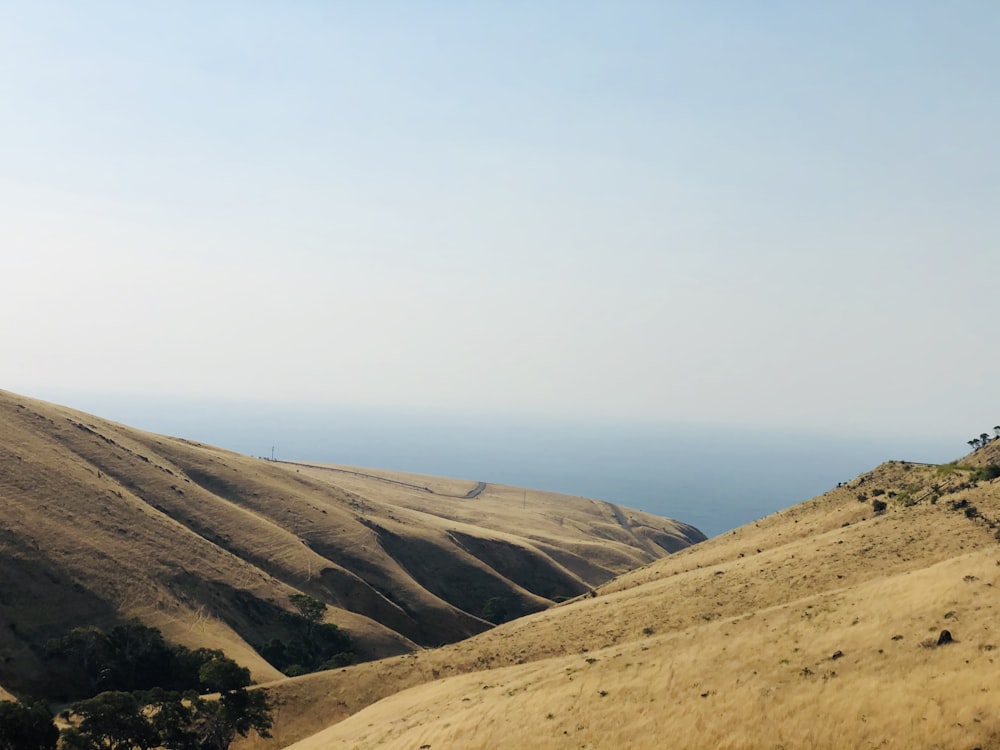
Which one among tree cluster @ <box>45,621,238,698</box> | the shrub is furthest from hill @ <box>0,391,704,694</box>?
the shrub

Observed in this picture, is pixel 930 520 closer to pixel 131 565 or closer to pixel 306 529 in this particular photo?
pixel 131 565

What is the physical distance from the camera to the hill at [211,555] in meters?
68.8

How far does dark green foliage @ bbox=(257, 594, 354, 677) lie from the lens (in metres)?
73.8

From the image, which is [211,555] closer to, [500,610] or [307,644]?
[307,644]

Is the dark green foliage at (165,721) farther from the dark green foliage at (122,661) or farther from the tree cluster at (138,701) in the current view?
the dark green foliage at (122,661)

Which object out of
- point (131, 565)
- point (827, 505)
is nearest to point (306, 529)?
point (131, 565)

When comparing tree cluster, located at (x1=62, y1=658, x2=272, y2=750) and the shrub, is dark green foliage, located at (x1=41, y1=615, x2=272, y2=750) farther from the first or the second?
the shrub

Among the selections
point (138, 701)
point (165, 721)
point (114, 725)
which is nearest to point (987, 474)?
point (165, 721)

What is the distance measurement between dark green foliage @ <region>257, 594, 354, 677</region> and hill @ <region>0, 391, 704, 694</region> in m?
1.51

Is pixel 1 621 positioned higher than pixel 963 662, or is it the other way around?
pixel 963 662

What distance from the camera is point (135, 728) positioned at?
143ft

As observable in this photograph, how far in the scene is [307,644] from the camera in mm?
77938

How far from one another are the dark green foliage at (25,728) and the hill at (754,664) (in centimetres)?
1211

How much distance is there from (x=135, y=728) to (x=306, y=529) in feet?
211
